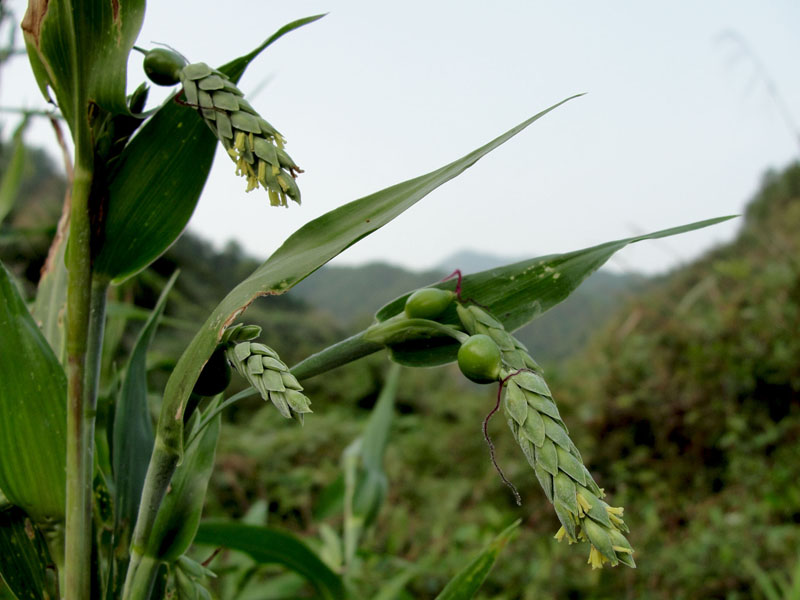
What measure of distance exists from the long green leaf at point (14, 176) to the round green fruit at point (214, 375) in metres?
0.58

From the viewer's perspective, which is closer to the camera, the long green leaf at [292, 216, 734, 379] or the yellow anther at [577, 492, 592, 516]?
the yellow anther at [577, 492, 592, 516]

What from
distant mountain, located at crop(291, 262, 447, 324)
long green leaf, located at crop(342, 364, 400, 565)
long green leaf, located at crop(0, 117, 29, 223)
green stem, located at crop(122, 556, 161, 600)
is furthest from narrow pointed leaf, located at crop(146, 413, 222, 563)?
distant mountain, located at crop(291, 262, 447, 324)

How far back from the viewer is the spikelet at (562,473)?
0.83 feet

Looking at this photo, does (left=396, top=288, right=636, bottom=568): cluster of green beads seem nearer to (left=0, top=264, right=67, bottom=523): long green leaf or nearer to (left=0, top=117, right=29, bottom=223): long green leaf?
(left=0, top=264, right=67, bottom=523): long green leaf

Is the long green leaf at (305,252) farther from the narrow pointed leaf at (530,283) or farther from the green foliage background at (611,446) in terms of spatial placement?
the green foliage background at (611,446)

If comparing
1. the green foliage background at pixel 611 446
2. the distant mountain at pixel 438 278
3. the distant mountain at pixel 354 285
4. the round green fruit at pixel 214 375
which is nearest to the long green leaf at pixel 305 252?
the round green fruit at pixel 214 375

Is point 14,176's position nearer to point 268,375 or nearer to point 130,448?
point 130,448

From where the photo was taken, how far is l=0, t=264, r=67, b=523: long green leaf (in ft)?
1.31

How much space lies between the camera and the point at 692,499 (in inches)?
108

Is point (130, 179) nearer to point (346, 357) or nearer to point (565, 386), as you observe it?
point (346, 357)

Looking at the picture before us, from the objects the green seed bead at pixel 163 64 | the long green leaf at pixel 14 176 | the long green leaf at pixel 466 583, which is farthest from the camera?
the long green leaf at pixel 14 176

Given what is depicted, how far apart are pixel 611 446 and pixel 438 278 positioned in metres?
2.03

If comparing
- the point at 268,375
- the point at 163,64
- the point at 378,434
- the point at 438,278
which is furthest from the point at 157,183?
the point at 438,278

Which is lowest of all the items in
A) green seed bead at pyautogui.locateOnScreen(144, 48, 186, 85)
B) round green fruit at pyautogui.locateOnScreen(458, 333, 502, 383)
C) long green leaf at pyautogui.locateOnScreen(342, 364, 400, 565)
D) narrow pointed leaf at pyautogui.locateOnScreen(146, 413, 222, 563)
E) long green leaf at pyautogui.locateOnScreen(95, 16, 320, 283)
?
long green leaf at pyautogui.locateOnScreen(342, 364, 400, 565)
